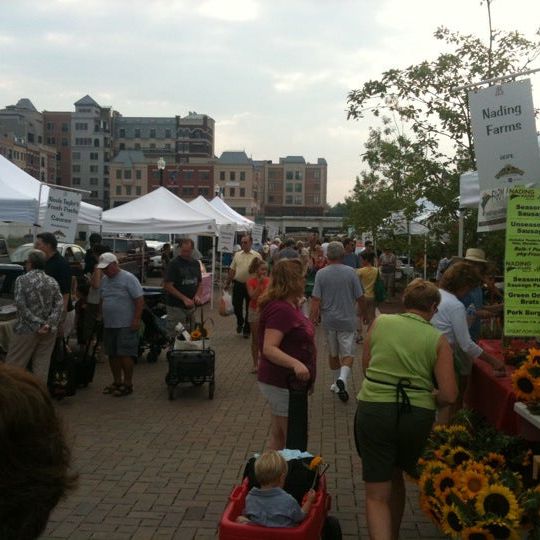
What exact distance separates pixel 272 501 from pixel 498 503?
3.89 ft

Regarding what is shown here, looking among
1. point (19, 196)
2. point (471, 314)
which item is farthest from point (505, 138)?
point (19, 196)

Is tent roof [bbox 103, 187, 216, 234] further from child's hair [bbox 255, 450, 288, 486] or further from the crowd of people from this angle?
child's hair [bbox 255, 450, 288, 486]

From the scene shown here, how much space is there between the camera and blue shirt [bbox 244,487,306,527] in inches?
152

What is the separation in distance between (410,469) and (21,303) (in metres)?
5.02

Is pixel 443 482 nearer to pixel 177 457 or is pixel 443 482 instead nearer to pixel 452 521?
pixel 452 521

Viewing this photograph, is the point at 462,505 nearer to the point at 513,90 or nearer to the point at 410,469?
the point at 410,469

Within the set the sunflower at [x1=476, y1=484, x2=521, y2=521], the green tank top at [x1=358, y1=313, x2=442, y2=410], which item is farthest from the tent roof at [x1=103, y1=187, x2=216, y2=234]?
the sunflower at [x1=476, y1=484, x2=521, y2=521]

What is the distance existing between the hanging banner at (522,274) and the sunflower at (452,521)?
53.1 inches

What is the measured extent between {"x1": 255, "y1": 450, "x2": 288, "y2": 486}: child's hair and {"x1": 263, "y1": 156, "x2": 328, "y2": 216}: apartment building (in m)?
152

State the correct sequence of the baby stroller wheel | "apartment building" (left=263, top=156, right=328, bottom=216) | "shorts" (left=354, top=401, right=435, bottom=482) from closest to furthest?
"shorts" (left=354, top=401, right=435, bottom=482) < the baby stroller wheel < "apartment building" (left=263, top=156, right=328, bottom=216)

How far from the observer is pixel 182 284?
9953mm

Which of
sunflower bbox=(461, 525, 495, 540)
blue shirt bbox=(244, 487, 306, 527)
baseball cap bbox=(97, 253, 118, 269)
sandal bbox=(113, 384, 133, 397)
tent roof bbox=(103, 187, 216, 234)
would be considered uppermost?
tent roof bbox=(103, 187, 216, 234)

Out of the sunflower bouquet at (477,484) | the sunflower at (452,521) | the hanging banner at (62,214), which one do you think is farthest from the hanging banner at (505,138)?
the hanging banner at (62,214)

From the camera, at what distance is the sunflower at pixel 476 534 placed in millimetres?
3744
